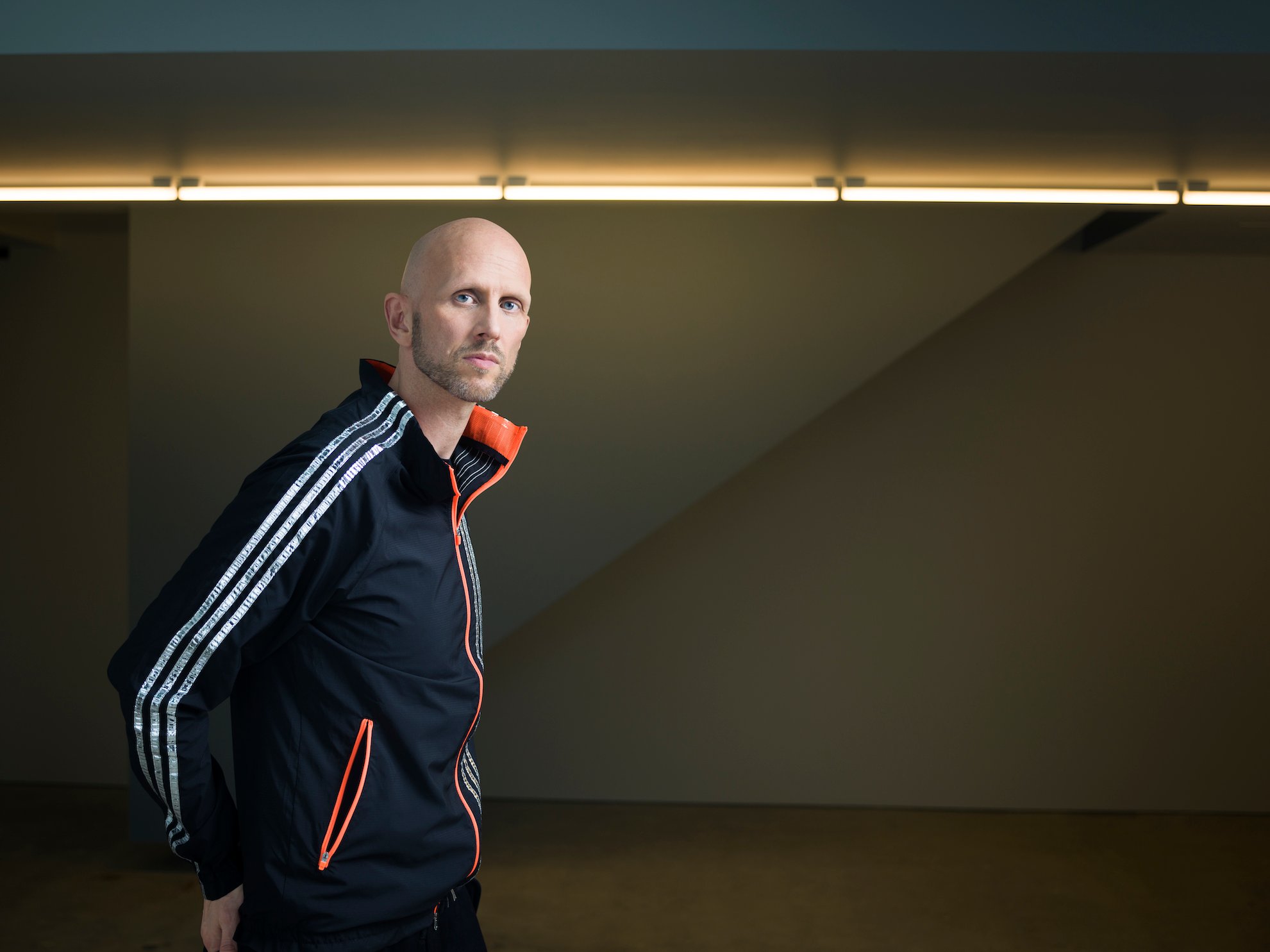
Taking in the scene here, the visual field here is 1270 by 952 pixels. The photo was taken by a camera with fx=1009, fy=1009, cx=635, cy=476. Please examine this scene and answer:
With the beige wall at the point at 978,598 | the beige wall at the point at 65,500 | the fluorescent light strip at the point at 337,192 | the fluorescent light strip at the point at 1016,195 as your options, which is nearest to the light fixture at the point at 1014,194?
the fluorescent light strip at the point at 1016,195

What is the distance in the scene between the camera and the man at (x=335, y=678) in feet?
3.73

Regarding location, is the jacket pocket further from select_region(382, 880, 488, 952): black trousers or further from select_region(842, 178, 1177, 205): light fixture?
select_region(842, 178, 1177, 205): light fixture

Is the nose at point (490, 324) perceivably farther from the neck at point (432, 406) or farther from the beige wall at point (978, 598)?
the beige wall at point (978, 598)

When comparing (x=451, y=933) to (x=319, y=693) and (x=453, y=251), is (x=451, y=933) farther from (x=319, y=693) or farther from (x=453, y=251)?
(x=453, y=251)

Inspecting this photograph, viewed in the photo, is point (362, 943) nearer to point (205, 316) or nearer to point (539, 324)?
point (539, 324)

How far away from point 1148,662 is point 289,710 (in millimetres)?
4484

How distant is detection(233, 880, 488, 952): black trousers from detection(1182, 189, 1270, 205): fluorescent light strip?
129 inches

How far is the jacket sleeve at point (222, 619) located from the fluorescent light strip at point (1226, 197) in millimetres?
3257

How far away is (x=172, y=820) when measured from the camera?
47.3 inches

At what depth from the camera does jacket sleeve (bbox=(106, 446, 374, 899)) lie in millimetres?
1122

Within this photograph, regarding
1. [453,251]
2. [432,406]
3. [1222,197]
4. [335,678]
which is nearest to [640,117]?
[453,251]

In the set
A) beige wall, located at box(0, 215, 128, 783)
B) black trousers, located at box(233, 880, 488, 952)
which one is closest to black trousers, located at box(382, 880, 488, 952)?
black trousers, located at box(233, 880, 488, 952)

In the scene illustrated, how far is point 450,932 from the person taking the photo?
54.4 inches

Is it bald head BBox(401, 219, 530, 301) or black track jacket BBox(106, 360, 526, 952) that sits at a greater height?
bald head BBox(401, 219, 530, 301)
